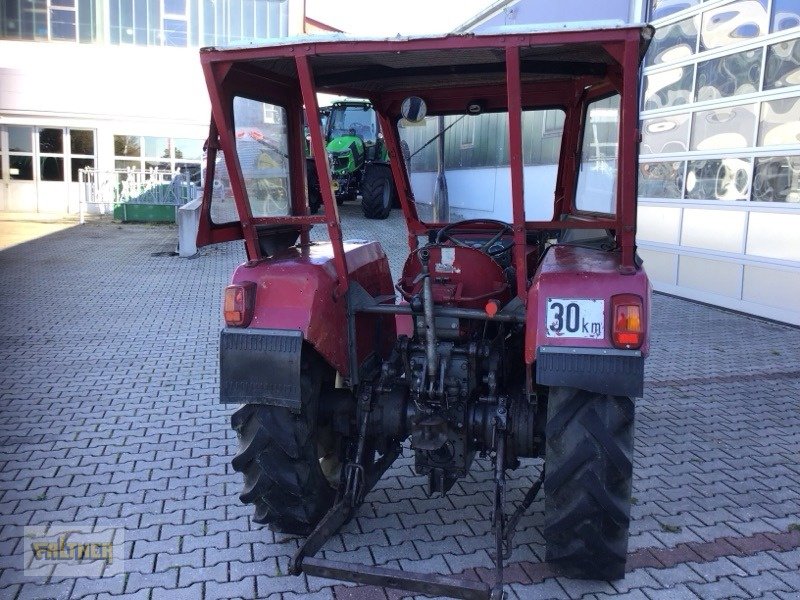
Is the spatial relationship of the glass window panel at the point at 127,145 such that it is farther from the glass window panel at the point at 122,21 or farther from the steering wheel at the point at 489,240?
the steering wheel at the point at 489,240

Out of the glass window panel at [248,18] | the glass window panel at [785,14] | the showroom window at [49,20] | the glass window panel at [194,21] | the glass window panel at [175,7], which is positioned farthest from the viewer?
the glass window panel at [248,18]

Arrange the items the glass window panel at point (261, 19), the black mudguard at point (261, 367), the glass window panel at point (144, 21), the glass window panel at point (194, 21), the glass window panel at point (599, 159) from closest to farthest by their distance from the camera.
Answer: the black mudguard at point (261, 367), the glass window panel at point (599, 159), the glass window panel at point (144, 21), the glass window panel at point (194, 21), the glass window panel at point (261, 19)

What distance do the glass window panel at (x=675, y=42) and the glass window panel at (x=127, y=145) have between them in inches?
634

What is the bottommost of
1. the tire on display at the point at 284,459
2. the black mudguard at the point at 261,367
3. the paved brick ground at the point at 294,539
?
the paved brick ground at the point at 294,539

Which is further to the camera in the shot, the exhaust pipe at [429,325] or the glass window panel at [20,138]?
the glass window panel at [20,138]

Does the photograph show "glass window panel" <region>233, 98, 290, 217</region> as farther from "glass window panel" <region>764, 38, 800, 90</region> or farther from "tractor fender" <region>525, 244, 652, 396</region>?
"glass window panel" <region>764, 38, 800, 90</region>

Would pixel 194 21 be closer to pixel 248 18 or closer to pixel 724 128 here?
pixel 248 18

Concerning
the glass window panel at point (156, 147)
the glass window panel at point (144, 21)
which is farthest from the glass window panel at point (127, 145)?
the glass window panel at point (144, 21)

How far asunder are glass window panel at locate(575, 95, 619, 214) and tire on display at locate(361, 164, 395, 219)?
11967 mm

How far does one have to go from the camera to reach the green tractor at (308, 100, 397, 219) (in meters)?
16.1

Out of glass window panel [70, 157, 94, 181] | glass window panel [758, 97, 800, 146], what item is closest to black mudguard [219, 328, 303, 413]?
glass window panel [758, 97, 800, 146]

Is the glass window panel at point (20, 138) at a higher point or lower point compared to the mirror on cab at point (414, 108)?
higher

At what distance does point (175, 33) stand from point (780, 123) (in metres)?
19.9

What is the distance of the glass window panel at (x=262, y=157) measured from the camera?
3441mm
